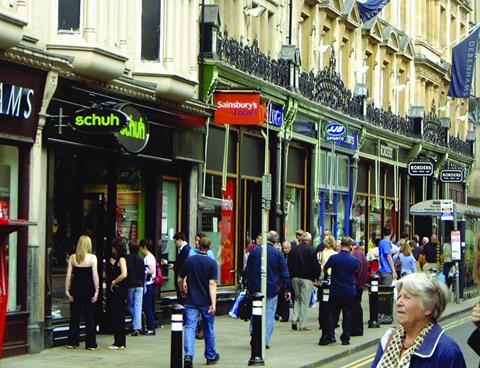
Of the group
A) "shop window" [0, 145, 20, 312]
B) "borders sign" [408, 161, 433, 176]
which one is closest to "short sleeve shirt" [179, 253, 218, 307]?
"shop window" [0, 145, 20, 312]

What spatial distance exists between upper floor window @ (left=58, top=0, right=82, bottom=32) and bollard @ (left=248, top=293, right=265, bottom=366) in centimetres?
580

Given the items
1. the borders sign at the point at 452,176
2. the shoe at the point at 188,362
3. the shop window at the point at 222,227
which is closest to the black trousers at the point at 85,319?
the shoe at the point at 188,362

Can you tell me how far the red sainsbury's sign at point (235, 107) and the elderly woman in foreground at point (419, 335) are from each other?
19991 millimetres

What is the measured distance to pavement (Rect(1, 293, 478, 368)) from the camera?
17484 mm

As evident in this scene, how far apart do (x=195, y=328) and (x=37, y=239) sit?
10.9ft

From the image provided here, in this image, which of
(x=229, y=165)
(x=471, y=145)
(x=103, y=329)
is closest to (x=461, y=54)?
(x=471, y=145)

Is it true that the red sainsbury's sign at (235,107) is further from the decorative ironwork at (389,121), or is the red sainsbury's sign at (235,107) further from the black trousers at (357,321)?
the decorative ironwork at (389,121)

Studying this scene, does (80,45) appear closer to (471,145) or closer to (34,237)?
(34,237)

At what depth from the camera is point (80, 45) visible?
19844 millimetres

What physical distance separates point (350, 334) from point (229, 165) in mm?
6899

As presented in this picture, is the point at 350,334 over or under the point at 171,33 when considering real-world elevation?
under

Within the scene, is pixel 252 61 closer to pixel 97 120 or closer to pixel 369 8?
pixel 97 120

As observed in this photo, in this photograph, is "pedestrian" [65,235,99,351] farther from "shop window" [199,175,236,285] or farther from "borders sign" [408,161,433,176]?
"borders sign" [408,161,433,176]

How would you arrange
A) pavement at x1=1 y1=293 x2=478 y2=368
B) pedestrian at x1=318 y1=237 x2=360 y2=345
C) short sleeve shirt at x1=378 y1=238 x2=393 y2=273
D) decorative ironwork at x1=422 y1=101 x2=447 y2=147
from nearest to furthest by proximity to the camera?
pavement at x1=1 y1=293 x2=478 y2=368
pedestrian at x1=318 y1=237 x2=360 y2=345
short sleeve shirt at x1=378 y1=238 x2=393 y2=273
decorative ironwork at x1=422 y1=101 x2=447 y2=147
